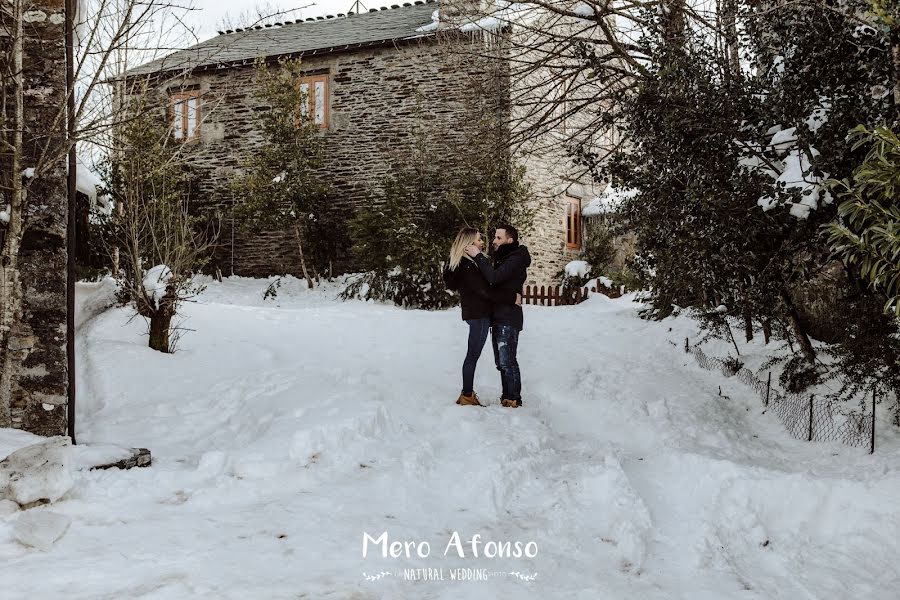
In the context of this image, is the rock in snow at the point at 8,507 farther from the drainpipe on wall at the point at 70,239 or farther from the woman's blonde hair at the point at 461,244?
the woman's blonde hair at the point at 461,244

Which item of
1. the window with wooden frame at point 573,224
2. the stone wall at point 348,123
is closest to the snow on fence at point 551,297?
the window with wooden frame at point 573,224

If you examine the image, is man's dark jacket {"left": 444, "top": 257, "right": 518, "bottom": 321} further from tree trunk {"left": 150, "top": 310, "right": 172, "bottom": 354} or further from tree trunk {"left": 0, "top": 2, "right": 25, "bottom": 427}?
tree trunk {"left": 150, "top": 310, "right": 172, "bottom": 354}

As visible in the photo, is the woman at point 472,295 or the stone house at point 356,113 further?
the stone house at point 356,113

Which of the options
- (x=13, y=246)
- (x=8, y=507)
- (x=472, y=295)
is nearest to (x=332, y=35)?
(x=472, y=295)

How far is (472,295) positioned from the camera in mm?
5867

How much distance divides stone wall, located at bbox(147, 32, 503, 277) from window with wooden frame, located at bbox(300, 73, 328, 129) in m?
0.17

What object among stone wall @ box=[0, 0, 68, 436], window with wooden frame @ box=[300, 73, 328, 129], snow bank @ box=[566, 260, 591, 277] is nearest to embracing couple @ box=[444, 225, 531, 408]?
stone wall @ box=[0, 0, 68, 436]

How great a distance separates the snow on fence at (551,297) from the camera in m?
14.8

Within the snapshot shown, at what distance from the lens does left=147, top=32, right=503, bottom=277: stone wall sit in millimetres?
16094

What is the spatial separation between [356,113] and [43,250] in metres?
13.2

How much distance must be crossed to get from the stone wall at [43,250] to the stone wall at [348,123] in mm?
11172

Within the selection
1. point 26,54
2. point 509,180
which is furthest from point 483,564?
point 509,180

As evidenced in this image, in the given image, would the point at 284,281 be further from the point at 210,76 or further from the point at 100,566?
the point at 100,566

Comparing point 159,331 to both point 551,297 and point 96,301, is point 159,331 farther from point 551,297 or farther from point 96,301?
point 551,297
